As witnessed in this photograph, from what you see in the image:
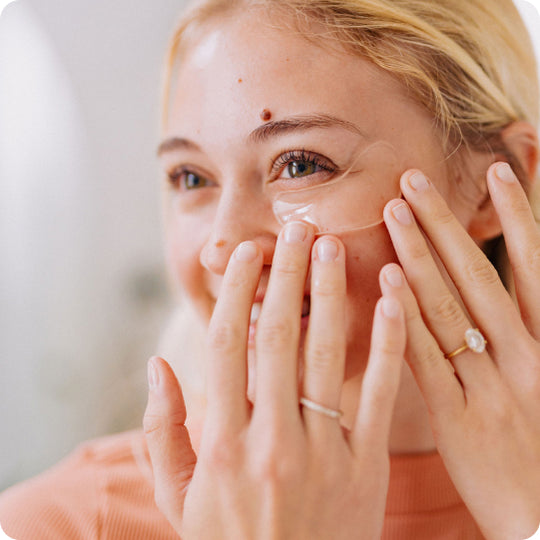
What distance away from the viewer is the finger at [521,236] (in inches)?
40.1

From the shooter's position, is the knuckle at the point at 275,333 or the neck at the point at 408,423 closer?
the knuckle at the point at 275,333

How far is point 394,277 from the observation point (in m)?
0.92

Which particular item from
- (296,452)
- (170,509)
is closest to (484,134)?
(296,452)

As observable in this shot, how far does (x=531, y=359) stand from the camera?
975mm

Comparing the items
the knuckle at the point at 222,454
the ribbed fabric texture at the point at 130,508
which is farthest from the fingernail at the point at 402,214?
the ribbed fabric texture at the point at 130,508

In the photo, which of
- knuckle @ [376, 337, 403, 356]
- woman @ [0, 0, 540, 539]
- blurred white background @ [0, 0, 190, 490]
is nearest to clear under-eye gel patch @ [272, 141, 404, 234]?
woman @ [0, 0, 540, 539]

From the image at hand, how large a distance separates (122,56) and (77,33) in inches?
6.4

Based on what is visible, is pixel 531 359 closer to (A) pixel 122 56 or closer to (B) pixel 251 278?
(B) pixel 251 278

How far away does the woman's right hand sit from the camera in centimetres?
84

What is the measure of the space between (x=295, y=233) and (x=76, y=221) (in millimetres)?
957

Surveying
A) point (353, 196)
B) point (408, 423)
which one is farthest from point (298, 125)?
point (408, 423)

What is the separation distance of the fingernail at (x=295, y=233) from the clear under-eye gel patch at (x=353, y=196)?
0.06 metres

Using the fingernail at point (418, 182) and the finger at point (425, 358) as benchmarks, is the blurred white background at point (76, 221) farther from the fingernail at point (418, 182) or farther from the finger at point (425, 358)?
the finger at point (425, 358)

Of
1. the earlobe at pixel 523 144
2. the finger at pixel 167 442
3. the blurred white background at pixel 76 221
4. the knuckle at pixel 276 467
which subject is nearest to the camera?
the knuckle at pixel 276 467
